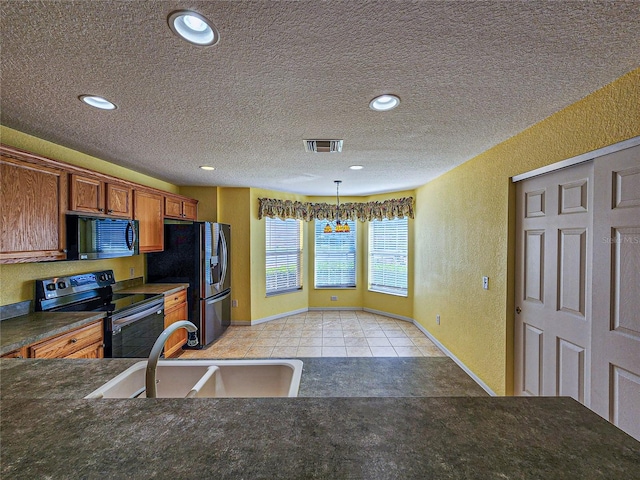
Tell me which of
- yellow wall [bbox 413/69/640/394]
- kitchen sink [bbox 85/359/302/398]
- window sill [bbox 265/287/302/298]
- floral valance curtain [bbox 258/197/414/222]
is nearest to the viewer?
kitchen sink [bbox 85/359/302/398]

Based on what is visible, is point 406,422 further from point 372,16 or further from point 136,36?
point 136,36

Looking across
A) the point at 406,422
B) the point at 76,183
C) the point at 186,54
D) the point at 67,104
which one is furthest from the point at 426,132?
the point at 76,183

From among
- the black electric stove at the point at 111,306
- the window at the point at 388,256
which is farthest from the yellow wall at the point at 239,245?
the window at the point at 388,256

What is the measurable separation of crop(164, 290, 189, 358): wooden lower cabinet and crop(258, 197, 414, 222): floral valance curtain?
75.2 inches

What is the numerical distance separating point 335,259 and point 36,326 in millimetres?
4463

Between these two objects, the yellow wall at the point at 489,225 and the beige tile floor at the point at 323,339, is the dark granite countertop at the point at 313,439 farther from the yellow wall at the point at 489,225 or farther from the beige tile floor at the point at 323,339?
the beige tile floor at the point at 323,339

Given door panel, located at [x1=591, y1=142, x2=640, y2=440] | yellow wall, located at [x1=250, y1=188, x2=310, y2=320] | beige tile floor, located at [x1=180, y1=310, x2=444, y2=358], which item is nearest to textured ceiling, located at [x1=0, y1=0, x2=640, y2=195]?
door panel, located at [x1=591, y1=142, x2=640, y2=440]

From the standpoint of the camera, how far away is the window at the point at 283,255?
16.8ft

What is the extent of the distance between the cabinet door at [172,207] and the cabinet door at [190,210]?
4.6 inches

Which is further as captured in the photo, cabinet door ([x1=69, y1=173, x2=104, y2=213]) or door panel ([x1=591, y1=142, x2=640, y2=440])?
cabinet door ([x1=69, y1=173, x2=104, y2=213])

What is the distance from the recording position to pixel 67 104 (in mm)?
1724

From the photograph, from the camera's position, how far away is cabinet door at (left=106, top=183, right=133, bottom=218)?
9.07ft

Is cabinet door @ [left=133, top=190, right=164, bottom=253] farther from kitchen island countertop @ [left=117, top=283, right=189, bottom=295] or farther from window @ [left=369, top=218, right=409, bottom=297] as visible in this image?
window @ [left=369, top=218, right=409, bottom=297]

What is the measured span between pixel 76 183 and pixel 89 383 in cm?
206
